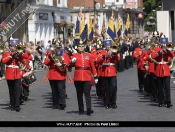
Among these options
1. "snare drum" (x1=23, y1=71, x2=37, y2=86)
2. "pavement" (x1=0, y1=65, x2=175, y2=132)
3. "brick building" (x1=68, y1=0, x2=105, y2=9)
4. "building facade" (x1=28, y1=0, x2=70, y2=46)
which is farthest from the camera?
"brick building" (x1=68, y1=0, x2=105, y2=9)

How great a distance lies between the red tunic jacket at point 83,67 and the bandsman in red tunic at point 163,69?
2.12 m

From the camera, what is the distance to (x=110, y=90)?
18953 millimetres

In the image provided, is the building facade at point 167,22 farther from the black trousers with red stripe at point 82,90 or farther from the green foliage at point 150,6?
the green foliage at point 150,6

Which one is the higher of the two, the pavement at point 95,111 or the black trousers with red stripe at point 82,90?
the black trousers with red stripe at point 82,90

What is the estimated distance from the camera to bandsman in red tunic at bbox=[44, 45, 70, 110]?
61.1 ft

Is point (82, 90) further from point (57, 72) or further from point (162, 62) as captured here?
point (162, 62)

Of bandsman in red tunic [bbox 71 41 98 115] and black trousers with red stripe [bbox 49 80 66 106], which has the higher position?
bandsman in red tunic [bbox 71 41 98 115]

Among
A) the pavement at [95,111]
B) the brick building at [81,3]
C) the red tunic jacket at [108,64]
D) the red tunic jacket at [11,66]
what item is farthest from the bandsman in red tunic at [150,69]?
the brick building at [81,3]

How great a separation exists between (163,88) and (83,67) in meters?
2.56

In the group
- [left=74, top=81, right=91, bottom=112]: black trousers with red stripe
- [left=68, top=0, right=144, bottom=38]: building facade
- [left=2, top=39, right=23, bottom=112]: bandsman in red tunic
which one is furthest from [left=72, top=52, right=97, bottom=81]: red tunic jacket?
[left=68, top=0, right=144, bottom=38]: building facade

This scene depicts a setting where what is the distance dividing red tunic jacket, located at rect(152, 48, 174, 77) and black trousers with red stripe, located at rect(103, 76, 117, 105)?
116 cm

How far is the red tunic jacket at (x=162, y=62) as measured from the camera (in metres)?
18.6

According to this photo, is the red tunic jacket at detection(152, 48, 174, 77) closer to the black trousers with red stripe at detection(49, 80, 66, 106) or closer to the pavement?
the pavement

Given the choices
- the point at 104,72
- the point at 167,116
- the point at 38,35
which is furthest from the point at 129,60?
the point at 167,116
